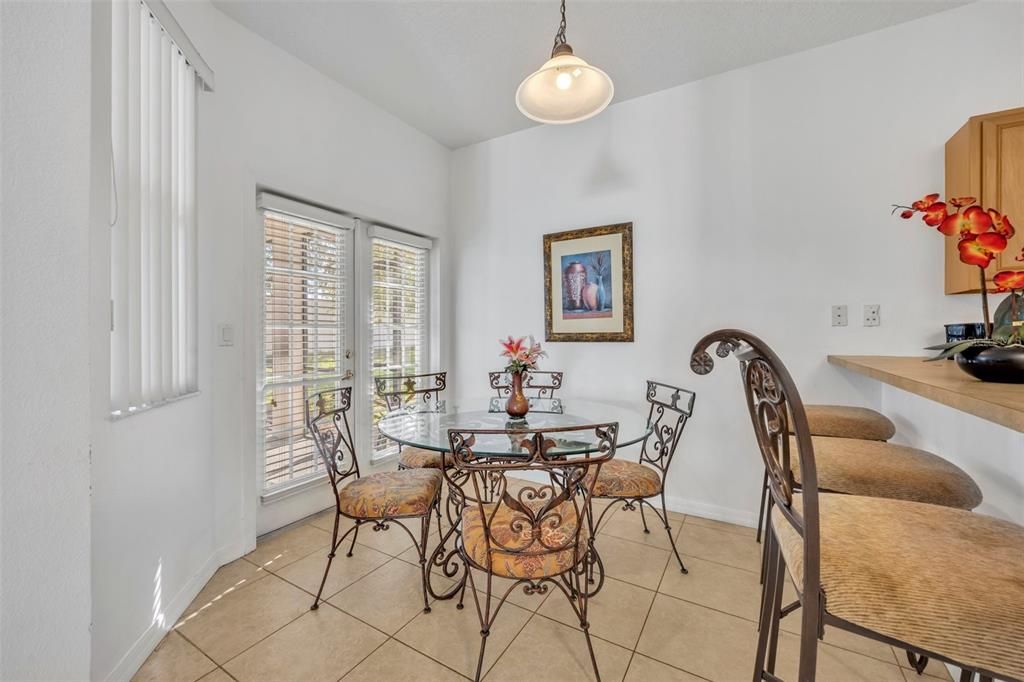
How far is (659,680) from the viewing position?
139cm

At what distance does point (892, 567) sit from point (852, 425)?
4.49 feet

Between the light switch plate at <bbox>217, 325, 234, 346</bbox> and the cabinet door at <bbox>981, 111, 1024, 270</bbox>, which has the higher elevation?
the cabinet door at <bbox>981, 111, 1024, 270</bbox>

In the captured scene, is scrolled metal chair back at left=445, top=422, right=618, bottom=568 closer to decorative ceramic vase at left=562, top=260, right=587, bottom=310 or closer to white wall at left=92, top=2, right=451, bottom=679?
white wall at left=92, top=2, right=451, bottom=679

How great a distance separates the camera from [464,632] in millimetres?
1613

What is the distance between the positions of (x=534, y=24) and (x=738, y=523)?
3.12 meters

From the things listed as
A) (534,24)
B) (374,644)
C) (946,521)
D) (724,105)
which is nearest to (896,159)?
(724,105)

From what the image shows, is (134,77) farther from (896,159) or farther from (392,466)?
(896,159)

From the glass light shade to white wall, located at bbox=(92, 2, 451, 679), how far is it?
1515 millimetres

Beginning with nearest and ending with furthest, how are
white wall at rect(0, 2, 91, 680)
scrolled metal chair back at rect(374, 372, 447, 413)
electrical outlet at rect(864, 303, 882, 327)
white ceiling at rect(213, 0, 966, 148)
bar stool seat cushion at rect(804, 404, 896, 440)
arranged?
white wall at rect(0, 2, 91, 680) < bar stool seat cushion at rect(804, 404, 896, 440) < white ceiling at rect(213, 0, 966, 148) < electrical outlet at rect(864, 303, 882, 327) < scrolled metal chair back at rect(374, 372, 447, 413)

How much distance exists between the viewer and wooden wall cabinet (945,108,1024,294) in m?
1.73

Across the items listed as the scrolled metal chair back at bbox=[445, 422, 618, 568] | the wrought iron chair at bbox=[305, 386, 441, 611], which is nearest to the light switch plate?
the wrought iron chair at bbox=[305, 386, 441, 611]

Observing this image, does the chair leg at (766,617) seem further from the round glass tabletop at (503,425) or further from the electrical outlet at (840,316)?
the electrical outlet at (840,316)

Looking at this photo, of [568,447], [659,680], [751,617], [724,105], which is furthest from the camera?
[724,105]

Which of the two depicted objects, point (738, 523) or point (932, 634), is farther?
point (738, 523)
